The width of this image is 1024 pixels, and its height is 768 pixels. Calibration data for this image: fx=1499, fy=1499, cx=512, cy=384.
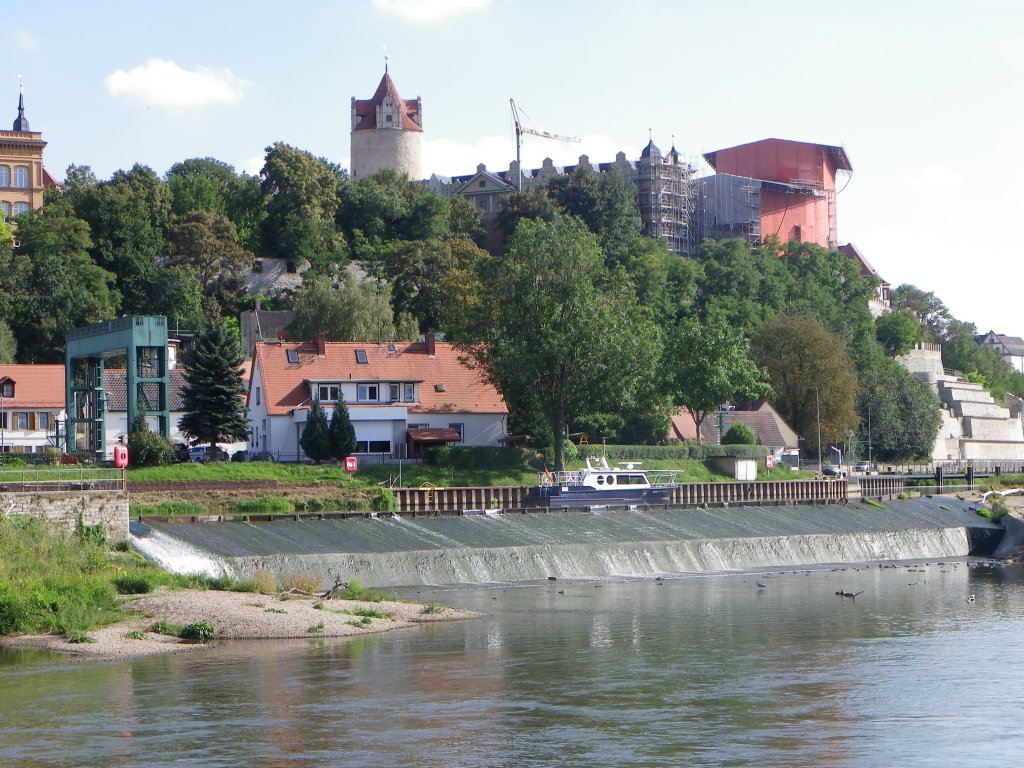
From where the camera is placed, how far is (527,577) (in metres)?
57.5

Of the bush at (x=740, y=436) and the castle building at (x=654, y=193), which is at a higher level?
the castle building at (x=654, y=193)

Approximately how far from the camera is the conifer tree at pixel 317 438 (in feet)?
251

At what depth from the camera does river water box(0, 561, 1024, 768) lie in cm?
2764

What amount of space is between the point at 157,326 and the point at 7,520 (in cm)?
2444

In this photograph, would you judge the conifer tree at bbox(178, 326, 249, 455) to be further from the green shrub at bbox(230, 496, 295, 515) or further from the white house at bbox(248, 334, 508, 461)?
the green shrub at bbox(230, 496, 295, 515)

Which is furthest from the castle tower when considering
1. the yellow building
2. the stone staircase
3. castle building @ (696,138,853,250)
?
the stone staircase

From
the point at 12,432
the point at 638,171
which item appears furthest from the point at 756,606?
the point at 638,171

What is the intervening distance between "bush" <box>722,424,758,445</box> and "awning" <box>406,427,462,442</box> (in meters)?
21.7

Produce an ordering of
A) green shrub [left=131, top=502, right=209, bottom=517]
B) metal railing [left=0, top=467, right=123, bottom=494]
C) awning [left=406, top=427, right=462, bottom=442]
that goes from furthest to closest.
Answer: awning [left=406, top=427, right=462, bottom=442], green shrub [left=131, top=502, right=209, bottom=517], metal railing [left=0, top=467, right=123, bottom=494]

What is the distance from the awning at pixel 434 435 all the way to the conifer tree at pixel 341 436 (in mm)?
5882

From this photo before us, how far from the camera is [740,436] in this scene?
97.6 meters

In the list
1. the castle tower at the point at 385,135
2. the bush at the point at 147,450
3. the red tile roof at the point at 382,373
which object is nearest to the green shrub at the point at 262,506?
the bush at the point at 147,450

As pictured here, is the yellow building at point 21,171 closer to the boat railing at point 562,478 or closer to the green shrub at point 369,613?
the boat railing at point 562,478

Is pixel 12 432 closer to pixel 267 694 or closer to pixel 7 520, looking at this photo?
pixel 7 520
